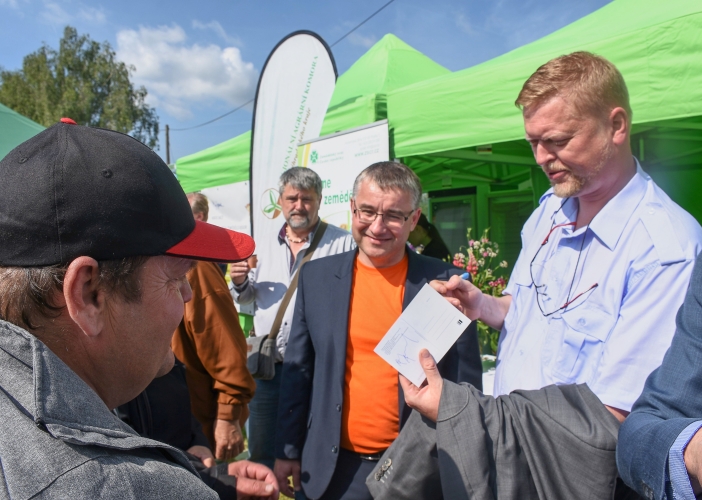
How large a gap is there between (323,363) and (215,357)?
0.61 metres

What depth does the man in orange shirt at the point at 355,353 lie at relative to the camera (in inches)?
73.4

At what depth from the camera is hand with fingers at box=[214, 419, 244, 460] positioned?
7.38 ft

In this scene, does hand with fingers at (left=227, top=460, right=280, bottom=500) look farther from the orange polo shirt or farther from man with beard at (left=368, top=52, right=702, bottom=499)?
the orange polo shirt

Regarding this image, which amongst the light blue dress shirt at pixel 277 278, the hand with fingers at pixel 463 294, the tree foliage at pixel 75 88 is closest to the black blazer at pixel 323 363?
the hand with fingers at pixel 463 294

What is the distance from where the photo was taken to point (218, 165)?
21.2 ft

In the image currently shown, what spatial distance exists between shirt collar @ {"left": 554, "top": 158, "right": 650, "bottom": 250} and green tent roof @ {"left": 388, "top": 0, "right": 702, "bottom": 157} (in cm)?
137

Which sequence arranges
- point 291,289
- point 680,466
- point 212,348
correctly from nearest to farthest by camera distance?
point 680,466
point 212,348
point 291,289

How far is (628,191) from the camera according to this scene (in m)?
1.37

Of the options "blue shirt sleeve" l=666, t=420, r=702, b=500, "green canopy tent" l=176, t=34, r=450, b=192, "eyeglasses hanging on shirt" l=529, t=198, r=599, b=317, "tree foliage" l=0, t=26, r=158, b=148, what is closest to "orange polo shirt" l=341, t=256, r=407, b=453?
"eyeglasses hanging on shirt" l=529, t=198, r=599, b=317

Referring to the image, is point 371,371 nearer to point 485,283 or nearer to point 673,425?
point 673,425

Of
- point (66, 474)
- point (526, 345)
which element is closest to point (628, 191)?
point (526, 345)

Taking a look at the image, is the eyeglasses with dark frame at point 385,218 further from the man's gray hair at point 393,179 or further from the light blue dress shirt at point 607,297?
the light blue dress shirt at point 607,297

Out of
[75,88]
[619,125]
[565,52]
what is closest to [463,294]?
[619,125]

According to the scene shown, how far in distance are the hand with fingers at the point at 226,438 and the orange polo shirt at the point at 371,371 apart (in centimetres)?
67
